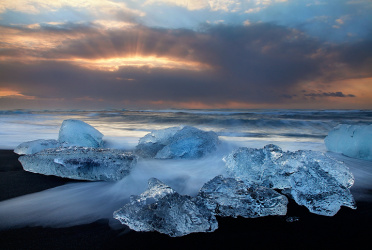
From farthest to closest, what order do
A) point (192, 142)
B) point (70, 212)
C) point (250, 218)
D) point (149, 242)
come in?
point (192, 142)
point (70, 212)
point (250, 218)
point (149, 242)

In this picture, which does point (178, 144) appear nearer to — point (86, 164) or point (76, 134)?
point (86, 164)

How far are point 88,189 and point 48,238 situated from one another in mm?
774

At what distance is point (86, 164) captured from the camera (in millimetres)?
2346

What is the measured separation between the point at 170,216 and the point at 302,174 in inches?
44.5

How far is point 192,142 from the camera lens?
3.16m

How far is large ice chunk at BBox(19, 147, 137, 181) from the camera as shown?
7.64ft

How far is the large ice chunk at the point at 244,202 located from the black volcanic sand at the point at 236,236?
42 mm

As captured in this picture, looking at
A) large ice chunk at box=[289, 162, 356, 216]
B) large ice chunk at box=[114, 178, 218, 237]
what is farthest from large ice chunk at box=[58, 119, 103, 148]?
large ice chunk at box=[289, 162, 356, 216]

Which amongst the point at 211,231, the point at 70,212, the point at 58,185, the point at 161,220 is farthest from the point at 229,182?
the point at 58,185

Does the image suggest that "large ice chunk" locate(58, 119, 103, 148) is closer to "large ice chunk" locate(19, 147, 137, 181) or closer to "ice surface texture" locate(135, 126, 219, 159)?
"ice surface texture" locate(135, 126, 219, 159)

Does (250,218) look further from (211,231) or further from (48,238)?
(48,238)

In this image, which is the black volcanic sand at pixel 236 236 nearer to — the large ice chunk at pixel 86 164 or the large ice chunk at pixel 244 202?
the large ice chunk at pixel 244 202

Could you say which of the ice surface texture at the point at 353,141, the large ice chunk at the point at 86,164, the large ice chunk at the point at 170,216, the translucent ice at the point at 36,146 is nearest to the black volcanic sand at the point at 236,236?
the large ice chunk at the point at 170,216

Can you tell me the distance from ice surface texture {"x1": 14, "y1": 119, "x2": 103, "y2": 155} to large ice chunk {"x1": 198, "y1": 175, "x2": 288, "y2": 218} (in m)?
2.55
